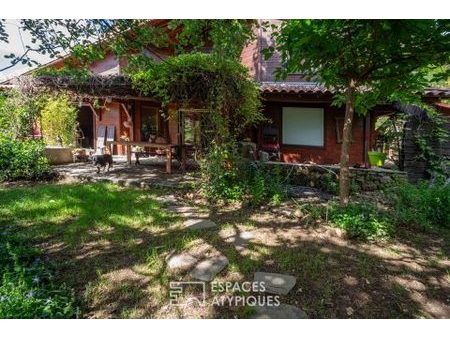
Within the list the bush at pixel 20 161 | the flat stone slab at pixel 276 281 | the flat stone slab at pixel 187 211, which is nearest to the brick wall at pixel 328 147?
the flat stone slab at pixel 187 211

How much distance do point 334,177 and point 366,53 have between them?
3502mm

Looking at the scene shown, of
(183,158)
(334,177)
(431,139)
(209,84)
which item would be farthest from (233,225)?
(431,139)

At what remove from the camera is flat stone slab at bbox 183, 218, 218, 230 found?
4.67 meters

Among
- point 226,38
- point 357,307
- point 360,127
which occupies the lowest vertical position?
point 357,307

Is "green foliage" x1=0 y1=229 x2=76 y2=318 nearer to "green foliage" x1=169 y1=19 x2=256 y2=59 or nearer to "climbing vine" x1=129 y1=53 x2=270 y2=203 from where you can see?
"climbing vine" x1=129 y1=53 x2=270 y2=203

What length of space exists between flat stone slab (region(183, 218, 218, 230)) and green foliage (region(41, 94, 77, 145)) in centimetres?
886

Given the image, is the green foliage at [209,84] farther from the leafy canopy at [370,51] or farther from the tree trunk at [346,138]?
the tree trunk at [346,138]

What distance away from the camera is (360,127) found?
1014 cm

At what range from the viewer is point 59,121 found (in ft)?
39.3

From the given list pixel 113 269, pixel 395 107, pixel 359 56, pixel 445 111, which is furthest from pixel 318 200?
pixel 445 111

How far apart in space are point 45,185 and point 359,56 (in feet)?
22.4

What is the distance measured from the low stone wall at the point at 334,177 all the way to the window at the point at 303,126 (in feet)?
10.3

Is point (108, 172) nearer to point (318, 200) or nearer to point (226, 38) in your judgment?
point (226, 38)

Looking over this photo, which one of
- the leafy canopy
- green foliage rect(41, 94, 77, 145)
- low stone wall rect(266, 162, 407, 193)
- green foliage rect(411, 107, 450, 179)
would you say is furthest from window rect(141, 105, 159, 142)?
the leafy canopy
